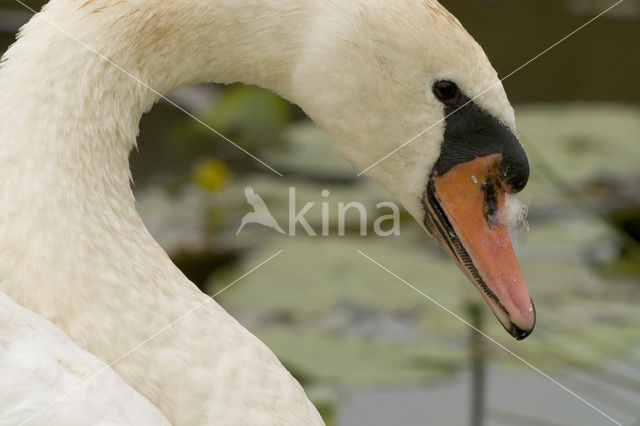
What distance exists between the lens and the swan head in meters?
1.50

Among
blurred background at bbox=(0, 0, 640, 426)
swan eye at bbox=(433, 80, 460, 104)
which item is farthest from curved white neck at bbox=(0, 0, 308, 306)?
blurred background at bbox=(0, 0, 640, 426)

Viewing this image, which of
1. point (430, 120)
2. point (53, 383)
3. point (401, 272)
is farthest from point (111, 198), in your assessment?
point (401, 272)

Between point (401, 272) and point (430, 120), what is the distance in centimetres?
162

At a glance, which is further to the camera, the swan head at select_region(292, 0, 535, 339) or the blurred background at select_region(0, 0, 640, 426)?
the blurred background at select_region(0, 0, 640, 426)

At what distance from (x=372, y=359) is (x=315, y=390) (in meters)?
0.41

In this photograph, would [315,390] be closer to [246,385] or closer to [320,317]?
[320,317]

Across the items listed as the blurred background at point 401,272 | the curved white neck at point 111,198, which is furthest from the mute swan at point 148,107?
the blurred background at point 401,272

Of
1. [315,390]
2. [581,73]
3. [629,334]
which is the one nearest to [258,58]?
[315,390]

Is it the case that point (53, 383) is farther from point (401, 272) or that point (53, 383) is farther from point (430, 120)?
point (401, 272)

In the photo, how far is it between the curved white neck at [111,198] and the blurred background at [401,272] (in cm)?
56

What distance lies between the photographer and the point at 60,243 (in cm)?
140

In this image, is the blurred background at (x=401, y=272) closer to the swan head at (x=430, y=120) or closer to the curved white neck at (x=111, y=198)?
the swan head at (x=430, y=120)

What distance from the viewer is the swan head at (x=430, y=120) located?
1.50m

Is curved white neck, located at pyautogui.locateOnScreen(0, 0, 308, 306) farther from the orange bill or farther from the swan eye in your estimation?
the orange bill
